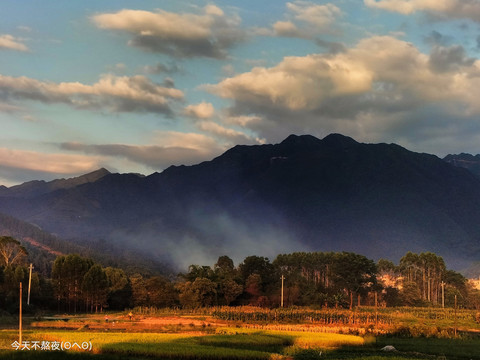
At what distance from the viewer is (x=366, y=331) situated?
69250 millimetres

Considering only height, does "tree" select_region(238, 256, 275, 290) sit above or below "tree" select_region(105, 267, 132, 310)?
above

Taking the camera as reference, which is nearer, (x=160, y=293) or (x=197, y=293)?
(x=197, y=293)

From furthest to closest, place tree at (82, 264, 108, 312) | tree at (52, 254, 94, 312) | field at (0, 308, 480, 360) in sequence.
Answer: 1. tree at (52, 254, 94, 312)
2. tree at (82, 264, 108, 312)
3. field at (0, 308, 480, 360)

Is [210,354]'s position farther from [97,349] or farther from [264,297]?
[264,297]

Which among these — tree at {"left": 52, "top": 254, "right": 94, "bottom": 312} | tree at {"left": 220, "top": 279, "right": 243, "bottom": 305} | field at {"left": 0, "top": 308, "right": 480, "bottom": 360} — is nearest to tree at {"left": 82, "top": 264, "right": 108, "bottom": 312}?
tree at {"left": 52, "top": 254, "right": 94, "bottom": 312}

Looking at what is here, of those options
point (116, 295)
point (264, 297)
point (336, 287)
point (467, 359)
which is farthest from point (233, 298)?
point (467, 359)

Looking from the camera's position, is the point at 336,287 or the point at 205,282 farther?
the point at 336,287

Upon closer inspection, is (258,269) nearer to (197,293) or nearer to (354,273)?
(354,273)

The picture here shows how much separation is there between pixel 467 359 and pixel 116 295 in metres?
83.8

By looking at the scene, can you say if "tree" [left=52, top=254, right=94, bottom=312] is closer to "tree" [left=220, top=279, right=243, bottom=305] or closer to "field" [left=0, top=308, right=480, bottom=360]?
"tree" [left=220, top=279, right=243, bottom=305]

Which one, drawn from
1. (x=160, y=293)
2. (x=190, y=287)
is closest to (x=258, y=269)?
(x=190, y=287)

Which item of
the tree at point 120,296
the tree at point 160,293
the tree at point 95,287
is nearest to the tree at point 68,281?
the tree at point 95,287

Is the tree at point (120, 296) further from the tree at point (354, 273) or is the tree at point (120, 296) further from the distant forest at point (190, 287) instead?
the tree at point (354, 273)

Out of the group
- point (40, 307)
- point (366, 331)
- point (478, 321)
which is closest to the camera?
point (366, 331)
